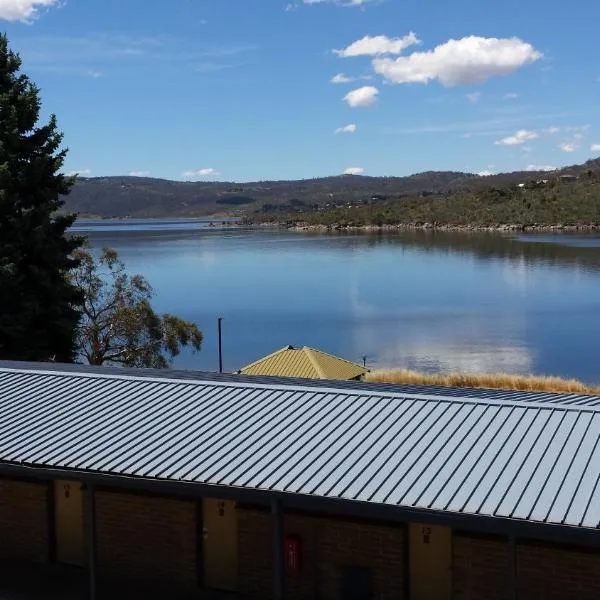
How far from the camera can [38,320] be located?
2958cm

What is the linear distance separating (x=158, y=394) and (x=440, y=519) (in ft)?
20.1

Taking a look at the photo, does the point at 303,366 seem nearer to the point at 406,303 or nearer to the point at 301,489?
the point at 301,489

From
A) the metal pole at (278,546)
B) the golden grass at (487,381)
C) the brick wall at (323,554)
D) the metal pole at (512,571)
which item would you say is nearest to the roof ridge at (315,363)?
the golden grass at (487,381)

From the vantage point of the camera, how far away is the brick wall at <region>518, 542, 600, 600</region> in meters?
10.6

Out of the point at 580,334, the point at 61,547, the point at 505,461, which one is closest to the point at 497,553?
the point at 505,461

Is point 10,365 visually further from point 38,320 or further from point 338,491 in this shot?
point 38,320

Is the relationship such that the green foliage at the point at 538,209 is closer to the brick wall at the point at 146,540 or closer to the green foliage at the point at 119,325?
the green foliage at the point at 119,325

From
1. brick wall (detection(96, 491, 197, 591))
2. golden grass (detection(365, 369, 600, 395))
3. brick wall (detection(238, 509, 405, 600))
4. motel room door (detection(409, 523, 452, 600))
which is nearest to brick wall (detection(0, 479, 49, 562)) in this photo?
brick wall (detection(96, 491, 197, 591))

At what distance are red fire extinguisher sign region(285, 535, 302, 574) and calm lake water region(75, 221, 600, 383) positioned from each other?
3579 centimetres

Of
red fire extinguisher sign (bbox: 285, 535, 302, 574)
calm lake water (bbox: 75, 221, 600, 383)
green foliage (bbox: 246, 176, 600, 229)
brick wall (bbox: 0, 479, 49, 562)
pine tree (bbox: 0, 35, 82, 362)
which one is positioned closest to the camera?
red fire extinguisher sign (bbox: 285, 535, 302, 574)

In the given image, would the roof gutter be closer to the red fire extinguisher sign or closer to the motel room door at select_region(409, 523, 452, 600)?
the motel room door at select_region(409, 523, 452, 600)

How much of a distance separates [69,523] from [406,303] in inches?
2406

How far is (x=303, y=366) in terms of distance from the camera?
2964 centimetres

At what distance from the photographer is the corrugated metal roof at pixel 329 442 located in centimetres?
982
